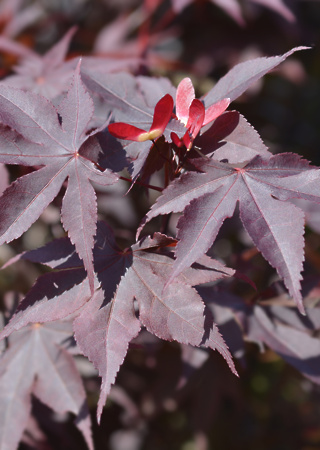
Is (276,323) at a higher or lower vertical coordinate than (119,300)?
lower

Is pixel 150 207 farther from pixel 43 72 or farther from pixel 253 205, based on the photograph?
pixel 43 72

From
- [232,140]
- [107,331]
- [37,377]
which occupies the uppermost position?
[232,140]


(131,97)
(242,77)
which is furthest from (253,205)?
(131,97)

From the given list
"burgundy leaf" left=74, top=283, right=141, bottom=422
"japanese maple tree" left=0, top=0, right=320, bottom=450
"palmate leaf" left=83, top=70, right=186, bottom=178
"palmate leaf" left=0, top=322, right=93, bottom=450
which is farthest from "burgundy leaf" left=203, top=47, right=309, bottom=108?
"palmate leaf" left=0, top=322, right=93, bottom=450

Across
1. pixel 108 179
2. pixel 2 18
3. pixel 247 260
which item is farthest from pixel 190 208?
pixel 2 18

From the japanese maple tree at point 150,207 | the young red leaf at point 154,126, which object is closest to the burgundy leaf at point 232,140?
the japanese maple tree at point 150,207
